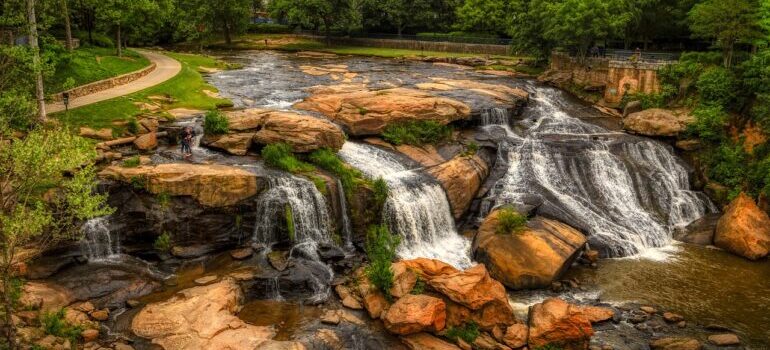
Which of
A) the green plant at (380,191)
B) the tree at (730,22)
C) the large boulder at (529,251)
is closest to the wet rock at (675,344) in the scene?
the large boulder at (529,251)

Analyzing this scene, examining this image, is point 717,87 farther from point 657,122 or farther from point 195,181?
point 195,181

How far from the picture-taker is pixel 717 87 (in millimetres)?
37594

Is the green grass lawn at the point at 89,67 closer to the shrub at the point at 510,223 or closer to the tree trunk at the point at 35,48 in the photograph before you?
the tree trunk at the point at 35,48

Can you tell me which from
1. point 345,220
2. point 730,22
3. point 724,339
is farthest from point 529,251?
point 730,22

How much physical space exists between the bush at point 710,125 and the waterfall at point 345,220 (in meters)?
24.4

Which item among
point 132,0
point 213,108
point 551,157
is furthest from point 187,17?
point 551,157

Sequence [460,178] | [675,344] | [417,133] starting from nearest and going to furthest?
[675,344]
[460,178]
[417,133]

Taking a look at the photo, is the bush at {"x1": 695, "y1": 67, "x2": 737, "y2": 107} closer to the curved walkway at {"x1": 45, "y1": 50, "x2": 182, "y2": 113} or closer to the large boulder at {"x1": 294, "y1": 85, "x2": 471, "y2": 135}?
the large boulder at {"x1": 294, "y1": 85, "x2": 471, "y2": 135}

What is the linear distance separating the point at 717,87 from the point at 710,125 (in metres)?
3.80

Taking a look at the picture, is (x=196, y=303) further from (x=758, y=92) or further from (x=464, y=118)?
(x=758, y=92)

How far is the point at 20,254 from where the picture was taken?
20.0 metres

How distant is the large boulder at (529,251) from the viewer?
2350 cm

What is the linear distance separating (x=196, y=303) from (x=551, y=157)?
23269 mm

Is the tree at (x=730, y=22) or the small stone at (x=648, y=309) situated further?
the tree at (x=730, y=22)
